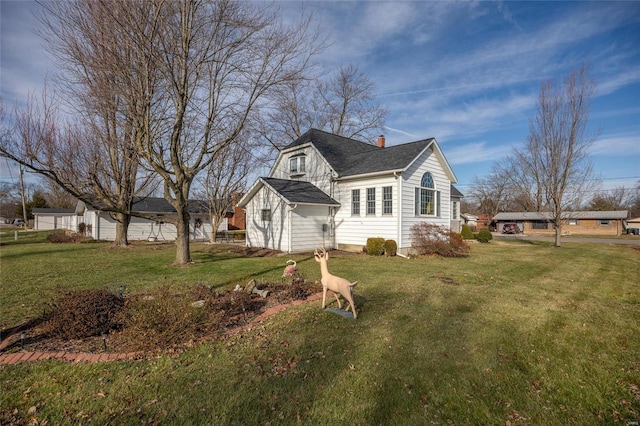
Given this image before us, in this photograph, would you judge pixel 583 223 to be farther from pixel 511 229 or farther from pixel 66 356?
pixel 66 356

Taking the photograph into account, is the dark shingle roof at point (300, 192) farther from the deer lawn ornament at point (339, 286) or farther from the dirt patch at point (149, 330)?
the dirt patch at point (149, 330)

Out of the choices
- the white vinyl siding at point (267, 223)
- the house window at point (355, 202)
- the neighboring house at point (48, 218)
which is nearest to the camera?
the white vinyl siding at point (267, 223)

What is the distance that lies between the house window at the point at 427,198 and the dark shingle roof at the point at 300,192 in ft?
14.0

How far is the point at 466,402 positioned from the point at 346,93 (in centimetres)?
3240

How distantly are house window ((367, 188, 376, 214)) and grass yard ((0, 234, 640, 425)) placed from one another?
9093mm

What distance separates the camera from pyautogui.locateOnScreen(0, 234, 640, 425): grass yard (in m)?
3.24

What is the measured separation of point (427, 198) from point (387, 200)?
2.95m

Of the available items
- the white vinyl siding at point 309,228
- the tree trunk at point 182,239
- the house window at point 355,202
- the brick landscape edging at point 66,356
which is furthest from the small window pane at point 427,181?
the brick landscape edging at point 66,356

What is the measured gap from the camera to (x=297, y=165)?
2069 cm

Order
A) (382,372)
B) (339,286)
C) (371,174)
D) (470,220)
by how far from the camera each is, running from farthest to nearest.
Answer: (470,220)
(371,174)
(339,286)
(382,372)

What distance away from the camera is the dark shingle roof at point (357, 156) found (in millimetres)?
16078

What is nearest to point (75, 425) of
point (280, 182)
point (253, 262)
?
point (253, 262)

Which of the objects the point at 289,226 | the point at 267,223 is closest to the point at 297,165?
the point at 267,223

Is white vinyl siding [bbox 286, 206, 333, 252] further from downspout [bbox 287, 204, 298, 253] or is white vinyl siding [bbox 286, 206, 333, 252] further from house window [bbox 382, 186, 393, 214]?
house window [bbox 382, 186, 393, 214]
